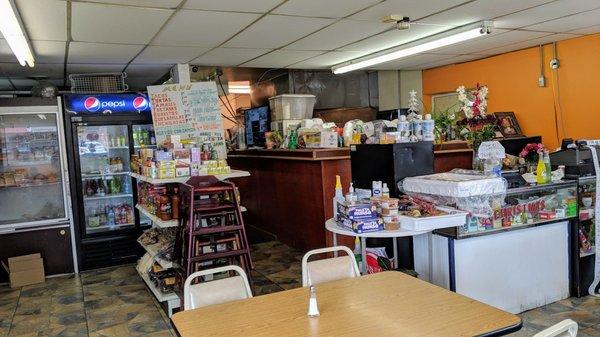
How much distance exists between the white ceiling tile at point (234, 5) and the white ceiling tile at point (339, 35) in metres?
0.92

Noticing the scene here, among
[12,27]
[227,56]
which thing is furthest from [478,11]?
[12,27]

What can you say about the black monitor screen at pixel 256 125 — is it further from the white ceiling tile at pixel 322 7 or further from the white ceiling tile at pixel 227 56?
the white ceiling tile at pixel 322 7

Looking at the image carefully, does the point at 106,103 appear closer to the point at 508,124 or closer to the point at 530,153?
the point at 530,153

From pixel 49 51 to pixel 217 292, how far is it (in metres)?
4.05

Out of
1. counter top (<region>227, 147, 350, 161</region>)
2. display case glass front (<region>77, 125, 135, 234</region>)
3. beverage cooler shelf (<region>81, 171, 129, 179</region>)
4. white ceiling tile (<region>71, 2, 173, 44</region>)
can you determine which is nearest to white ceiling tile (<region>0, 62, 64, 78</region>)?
display case glass front (<region>77, 125, 135, 234</region>)

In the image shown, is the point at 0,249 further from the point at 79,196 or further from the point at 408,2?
the point at 408,2

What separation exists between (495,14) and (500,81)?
2.88 meters

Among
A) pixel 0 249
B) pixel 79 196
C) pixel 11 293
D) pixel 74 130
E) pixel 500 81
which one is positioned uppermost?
pixel 500 81

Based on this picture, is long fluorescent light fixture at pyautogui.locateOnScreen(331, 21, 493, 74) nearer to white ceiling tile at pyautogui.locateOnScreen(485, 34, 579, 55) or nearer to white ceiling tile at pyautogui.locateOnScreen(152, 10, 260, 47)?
white ceiling tile at pyautogui.locateOnScreen(485, 34, 579, 55)

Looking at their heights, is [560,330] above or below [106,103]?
below

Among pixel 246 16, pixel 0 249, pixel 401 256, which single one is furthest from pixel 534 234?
pixel 0 249

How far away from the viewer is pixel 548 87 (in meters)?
6.51

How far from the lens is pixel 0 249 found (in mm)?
5477

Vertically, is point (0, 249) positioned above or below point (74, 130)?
below
